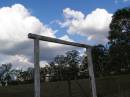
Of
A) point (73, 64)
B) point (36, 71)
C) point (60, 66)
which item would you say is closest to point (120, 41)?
point (73, 64)

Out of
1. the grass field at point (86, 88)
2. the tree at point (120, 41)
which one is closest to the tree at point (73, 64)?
the grass field at point (86, 88)

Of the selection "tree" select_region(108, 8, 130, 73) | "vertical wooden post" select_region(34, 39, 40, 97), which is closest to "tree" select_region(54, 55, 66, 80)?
"vertical wooden post" select_region(34, 39, 40, 97)

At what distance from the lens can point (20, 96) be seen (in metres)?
21.9

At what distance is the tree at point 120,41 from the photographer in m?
49.6

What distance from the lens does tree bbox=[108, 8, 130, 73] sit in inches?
1951

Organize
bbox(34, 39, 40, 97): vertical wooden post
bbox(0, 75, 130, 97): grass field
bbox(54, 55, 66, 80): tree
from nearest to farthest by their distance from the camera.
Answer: bbox(34, 39, 40, 97): vertical wooden post < bbox(54, 55, 66, 80): tree < bbox(0, 75, 130, 97): grass field

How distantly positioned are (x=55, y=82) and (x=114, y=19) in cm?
3620

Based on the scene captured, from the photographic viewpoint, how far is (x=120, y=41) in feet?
167

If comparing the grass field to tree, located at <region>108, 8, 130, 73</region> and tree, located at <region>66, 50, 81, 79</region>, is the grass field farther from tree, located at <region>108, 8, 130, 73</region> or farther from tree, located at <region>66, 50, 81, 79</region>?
tree, located at <region>108, 8, 130, 73</region>

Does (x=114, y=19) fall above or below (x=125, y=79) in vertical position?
above

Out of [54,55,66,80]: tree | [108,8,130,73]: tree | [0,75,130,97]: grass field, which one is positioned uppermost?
[108,8,130,73]: tree

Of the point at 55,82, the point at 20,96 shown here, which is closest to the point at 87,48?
the point at 55,82

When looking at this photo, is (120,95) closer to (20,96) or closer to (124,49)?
(20,96)

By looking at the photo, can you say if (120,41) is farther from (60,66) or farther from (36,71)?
(36,71)
